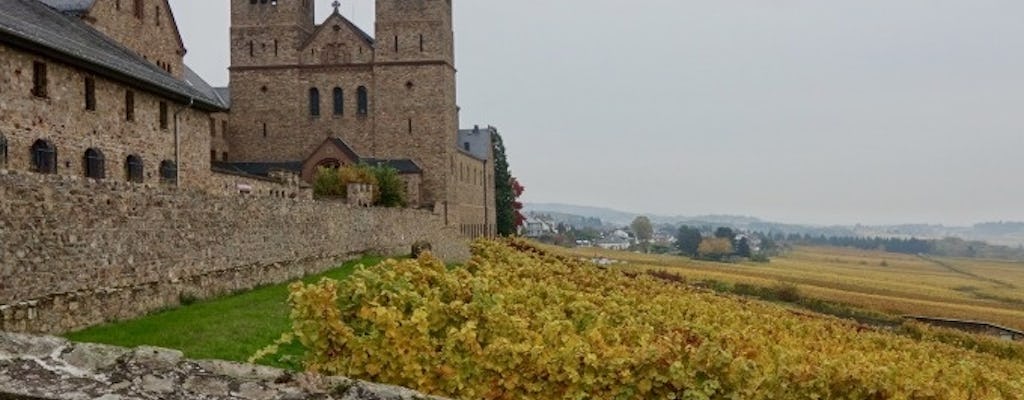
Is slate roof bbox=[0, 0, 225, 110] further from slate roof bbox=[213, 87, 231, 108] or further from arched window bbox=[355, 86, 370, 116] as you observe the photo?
slate roof bbox=[213, 87, 231, 108]

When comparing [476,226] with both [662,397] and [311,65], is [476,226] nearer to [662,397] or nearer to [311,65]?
[311,65]

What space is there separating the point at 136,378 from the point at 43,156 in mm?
20502

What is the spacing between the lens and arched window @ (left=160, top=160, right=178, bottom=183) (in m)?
27.7

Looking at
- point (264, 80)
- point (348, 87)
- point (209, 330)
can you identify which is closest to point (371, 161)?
point (348, 87)

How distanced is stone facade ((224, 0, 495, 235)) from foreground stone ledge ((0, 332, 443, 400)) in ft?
174

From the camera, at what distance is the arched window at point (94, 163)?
76.8 ft

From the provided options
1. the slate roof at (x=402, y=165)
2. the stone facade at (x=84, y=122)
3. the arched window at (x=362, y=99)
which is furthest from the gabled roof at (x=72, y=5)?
the arched window at (x=362, y=99)

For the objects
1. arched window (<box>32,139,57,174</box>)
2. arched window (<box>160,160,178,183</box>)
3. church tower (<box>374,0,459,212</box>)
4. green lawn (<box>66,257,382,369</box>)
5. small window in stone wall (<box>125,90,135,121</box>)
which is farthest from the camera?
church tower (<box>374,0,459,212</box>)

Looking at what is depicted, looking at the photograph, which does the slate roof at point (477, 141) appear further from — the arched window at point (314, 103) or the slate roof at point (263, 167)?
the slate roof at point (263, 167)

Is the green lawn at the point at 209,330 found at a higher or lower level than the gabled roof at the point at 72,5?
lower

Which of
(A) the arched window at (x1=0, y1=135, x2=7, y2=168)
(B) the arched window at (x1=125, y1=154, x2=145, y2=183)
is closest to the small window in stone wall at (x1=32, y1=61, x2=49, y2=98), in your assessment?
(A) the arched window at (x1=0, y1=135, x2=7, y2=168)

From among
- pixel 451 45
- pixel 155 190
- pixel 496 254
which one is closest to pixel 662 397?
pixel 496 254

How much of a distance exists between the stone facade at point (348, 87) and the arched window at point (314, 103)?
0.07m

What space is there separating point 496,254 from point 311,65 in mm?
45362
